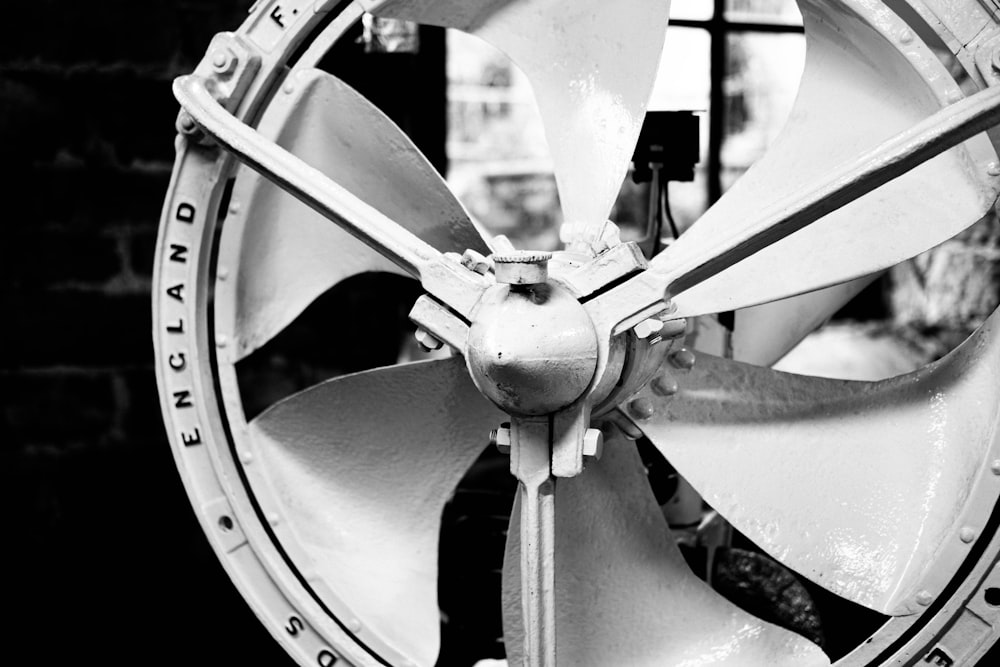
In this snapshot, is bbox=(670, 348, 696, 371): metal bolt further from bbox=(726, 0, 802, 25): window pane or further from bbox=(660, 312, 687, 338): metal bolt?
bbox=(726, 0, 802, 25): window pane

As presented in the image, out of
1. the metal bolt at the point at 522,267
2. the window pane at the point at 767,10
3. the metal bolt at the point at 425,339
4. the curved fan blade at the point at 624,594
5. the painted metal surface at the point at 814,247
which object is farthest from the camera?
the window pane at the point at 767,10

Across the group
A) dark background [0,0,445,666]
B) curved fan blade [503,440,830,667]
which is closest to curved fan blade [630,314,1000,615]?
curved fan blade [503,440,830,667]

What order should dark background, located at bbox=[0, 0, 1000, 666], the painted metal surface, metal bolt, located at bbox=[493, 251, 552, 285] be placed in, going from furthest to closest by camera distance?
dark background, located at bbox=[0, 0, 1000, 666] → metal bolt, located at bbox=[493, 251, 552, 285] → the painted metal surface

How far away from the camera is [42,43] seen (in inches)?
105

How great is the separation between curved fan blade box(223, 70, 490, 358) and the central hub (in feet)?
1.06

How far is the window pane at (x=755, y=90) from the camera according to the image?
14.0 feet

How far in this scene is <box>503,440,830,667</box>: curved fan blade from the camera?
68.1 inches

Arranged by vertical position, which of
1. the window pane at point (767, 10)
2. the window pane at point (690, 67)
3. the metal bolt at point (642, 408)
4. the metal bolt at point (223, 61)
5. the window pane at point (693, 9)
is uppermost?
the window pane at point (767, 10)

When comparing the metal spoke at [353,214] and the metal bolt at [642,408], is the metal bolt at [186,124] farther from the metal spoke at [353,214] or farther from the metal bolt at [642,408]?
the metal bolt at [642,408]

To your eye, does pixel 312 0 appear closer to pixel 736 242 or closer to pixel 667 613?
pixel 736 242

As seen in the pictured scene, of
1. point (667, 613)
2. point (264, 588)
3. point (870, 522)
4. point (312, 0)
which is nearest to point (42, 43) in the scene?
point (312, 0)

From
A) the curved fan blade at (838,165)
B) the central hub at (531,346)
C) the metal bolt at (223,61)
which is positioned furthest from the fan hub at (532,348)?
the metal bolt at (223,61)

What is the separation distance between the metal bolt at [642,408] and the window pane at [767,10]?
2604mm

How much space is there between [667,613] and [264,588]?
1.82 feet
